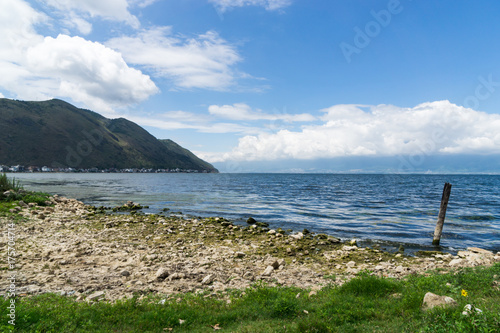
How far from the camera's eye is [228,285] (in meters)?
10.1

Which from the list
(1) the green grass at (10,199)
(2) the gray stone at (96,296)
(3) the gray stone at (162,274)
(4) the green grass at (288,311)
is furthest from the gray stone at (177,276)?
(1) the green grass at (10,199)

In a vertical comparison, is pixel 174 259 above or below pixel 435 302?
below

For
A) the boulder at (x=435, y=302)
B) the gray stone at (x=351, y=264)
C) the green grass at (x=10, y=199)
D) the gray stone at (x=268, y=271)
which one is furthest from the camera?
the green grass at (x=10, y=199)

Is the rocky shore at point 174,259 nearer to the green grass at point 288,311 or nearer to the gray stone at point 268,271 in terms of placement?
the gray stone at point 268,271

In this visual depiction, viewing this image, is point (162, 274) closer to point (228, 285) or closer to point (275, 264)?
point (228, 285)

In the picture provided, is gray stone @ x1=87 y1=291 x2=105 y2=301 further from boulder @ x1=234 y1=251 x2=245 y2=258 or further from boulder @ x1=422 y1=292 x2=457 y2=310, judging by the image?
boulder @ x1=422 y1=292 x2=457 y2=310

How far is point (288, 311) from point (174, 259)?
24.7 ft

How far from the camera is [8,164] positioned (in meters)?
166

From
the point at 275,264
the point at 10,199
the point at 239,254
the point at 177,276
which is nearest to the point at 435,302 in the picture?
the point at 275,264

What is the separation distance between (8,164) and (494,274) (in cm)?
22686

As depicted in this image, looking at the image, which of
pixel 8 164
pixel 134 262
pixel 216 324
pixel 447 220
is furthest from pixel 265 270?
pixel 8 164

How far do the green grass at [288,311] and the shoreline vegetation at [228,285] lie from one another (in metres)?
0.03

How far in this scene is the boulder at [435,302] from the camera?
668cm

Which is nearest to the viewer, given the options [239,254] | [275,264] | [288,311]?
[288,311]
